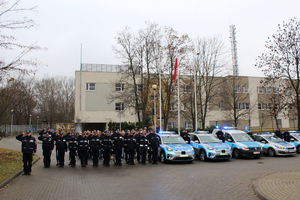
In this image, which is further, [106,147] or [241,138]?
[241,138]

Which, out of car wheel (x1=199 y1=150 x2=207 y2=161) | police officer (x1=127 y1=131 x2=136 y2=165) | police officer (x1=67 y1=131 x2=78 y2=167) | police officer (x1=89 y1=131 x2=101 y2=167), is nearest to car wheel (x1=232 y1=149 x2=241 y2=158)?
car wheel (x1=199 y1=150 x2=207 y2=161)

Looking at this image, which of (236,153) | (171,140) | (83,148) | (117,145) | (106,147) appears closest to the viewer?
(83,148)

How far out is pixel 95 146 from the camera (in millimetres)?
14172

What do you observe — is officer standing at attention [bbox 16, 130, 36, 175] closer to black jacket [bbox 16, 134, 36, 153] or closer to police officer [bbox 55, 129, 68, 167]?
black jacket [bbox 16, 134, 36, 153]

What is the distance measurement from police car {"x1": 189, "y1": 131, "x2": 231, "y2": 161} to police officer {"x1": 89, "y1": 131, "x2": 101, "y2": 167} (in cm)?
642

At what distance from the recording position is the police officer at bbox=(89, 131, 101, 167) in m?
14.1

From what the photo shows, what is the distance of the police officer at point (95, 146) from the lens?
14.1 m

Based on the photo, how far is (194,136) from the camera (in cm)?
1738

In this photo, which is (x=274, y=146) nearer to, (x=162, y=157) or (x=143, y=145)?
(x=162, y=157)

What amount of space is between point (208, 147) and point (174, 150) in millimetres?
2487

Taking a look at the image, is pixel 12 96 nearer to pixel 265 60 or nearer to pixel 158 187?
pixel 158 187

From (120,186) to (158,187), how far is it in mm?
1339

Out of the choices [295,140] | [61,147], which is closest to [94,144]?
[61,147]

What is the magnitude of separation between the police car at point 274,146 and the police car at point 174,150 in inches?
273
